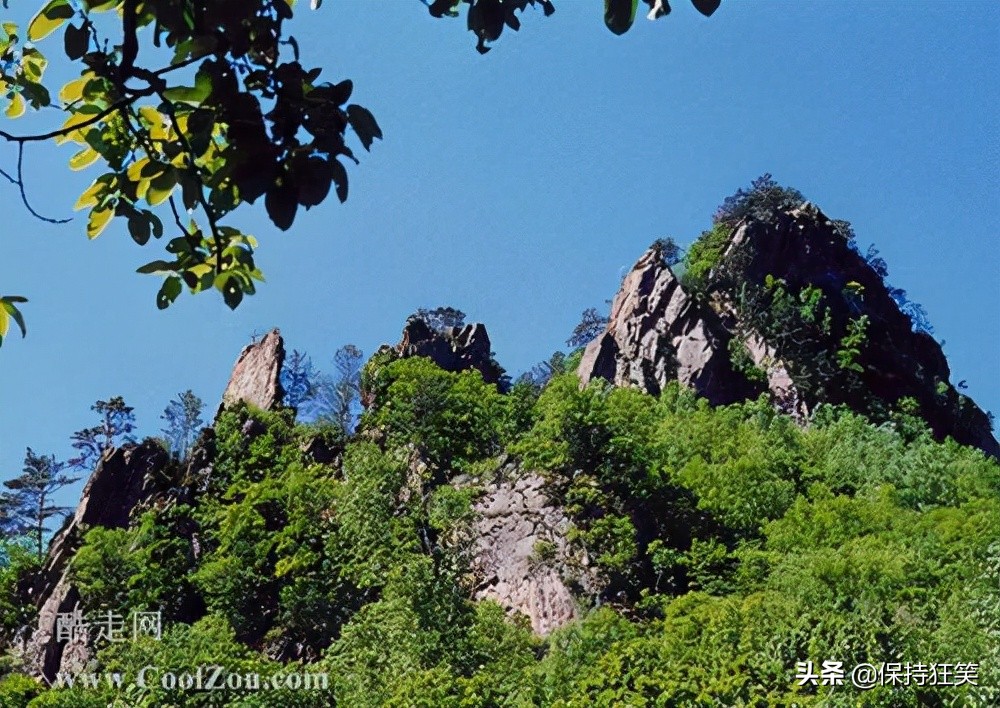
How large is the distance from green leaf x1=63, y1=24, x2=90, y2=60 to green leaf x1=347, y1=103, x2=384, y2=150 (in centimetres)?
50

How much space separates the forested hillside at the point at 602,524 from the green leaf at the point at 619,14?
995 cm

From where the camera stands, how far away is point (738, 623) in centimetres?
1208

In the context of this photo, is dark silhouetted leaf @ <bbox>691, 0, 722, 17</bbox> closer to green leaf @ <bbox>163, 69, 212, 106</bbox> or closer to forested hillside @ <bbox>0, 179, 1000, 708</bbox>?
green leaf @ <bbox>163, 69, 212, 106</bbox>

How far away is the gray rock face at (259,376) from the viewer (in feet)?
83.4

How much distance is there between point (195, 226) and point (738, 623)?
10.9 m

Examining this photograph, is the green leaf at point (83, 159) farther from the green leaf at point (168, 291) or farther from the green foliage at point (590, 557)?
the green foliage at point (590, 557)

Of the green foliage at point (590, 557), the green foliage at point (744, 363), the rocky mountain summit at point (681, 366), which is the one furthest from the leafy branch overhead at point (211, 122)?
the green foliage at point (744, 363)

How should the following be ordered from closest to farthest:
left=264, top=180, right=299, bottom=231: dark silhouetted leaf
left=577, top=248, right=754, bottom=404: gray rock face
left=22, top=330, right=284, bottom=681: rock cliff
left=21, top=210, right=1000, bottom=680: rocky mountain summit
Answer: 1. left=264, top=180, right=299, bottom=231: dark silhouetted leaf
2. left=21, top=210, right=1000, bottom=680: rocky mountain summit
3. left=22, top=330, right=284, bottom=681: rock cliff
4. left=577, top=248, right=754, bottom=404: gray rock face

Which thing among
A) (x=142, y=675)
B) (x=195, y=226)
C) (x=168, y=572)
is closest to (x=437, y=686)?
(x=142, y=675)

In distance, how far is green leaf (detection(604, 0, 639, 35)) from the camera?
1660 mm

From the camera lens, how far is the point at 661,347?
82.8 feet

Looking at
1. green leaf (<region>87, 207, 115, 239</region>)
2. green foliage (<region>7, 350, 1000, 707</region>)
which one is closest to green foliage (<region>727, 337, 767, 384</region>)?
green foliage (<region>7, 350, 1000, 707</region>)

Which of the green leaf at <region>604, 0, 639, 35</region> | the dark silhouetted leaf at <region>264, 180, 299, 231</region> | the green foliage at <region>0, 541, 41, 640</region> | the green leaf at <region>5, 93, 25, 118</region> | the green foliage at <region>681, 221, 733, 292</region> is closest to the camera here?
the dark silhouetted leaf at <region>264, 180, 299, 231</region>

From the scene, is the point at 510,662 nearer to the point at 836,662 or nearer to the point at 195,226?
the point at 836,662
